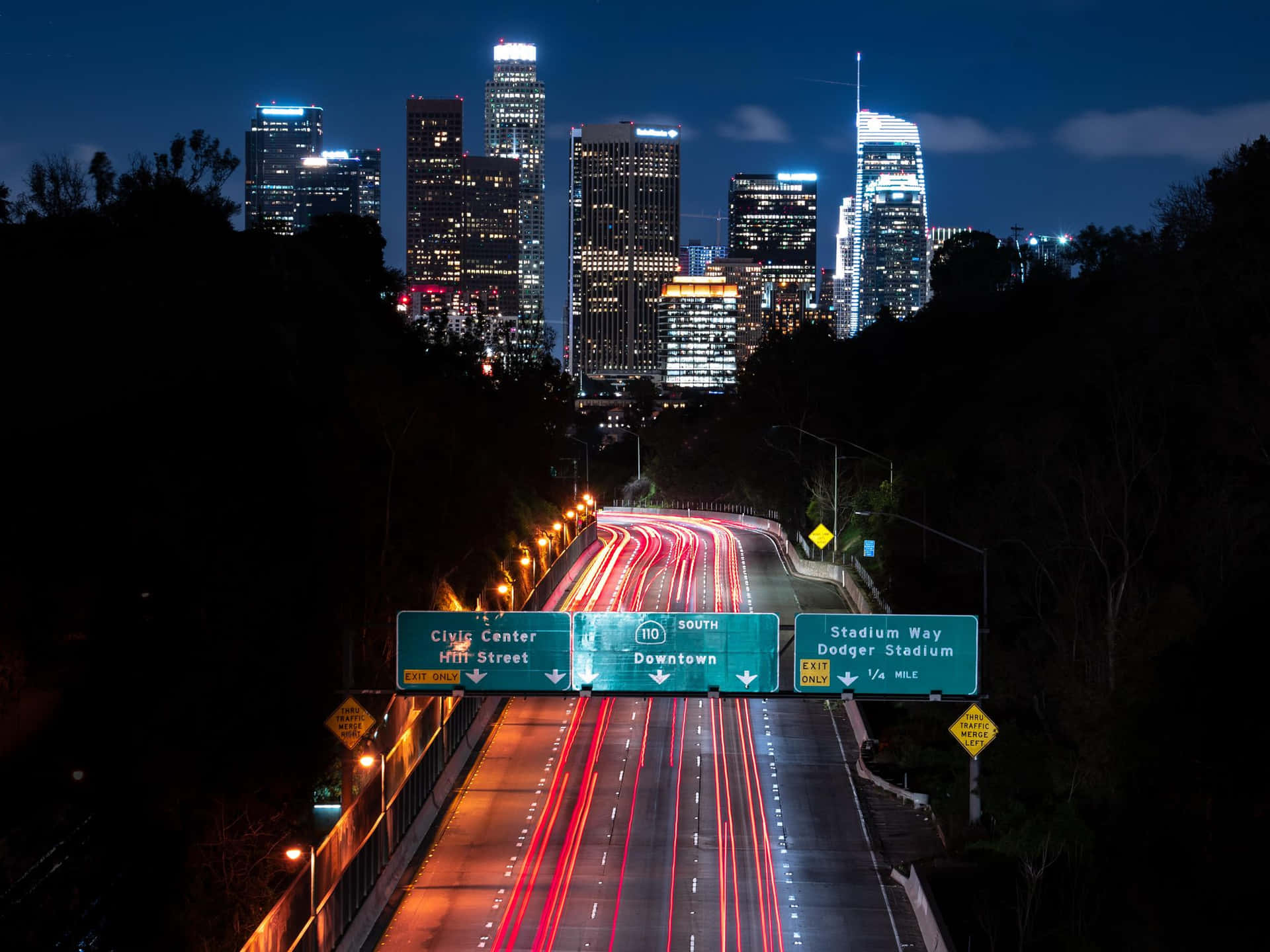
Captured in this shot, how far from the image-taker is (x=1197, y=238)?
65.2 meters

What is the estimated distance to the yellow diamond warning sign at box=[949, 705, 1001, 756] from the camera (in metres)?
30.7

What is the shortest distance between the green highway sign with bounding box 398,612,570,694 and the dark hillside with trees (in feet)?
31.1

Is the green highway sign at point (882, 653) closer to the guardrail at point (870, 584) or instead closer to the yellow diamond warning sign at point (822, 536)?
the guardrail at point (870, 584)

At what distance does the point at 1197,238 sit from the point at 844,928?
156 ft

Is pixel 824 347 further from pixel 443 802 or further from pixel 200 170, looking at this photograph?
A: pixel 443 802

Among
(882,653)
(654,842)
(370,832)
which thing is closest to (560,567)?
(654,842)

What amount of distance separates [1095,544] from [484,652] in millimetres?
32674

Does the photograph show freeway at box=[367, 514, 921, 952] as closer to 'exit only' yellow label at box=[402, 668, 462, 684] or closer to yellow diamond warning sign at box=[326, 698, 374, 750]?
yellow diamond warning sign at box=[326, 698, 374, 750]

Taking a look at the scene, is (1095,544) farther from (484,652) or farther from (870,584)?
(484,652)

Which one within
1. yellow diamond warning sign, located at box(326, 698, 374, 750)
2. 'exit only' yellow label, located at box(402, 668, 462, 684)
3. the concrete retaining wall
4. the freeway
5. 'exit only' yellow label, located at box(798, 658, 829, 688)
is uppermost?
'exit only' yellow label, located at box(798, 658, 829, 688)

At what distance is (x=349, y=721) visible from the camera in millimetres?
31141

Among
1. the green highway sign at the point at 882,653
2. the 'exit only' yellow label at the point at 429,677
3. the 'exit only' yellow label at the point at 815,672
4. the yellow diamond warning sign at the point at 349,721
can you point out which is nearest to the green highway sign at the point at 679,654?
the 'exit only' yellow label at the point at 815,672

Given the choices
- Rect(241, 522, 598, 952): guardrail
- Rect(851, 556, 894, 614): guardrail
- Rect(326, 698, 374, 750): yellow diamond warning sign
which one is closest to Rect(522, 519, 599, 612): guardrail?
Rect(241, 522, 598, 952): guardrail

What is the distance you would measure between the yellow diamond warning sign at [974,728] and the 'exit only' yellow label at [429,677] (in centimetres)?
1096
